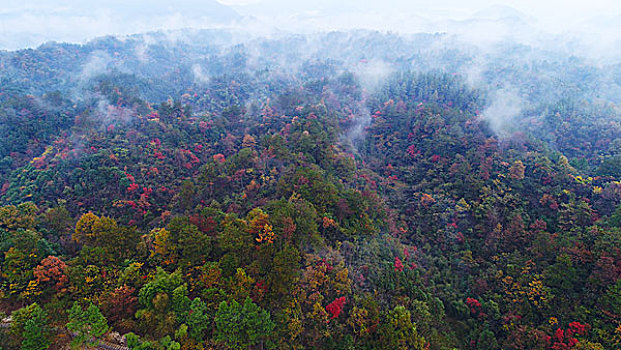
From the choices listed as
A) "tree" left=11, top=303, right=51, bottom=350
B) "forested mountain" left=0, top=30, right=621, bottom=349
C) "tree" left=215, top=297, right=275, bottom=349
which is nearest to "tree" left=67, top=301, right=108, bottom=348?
"forested mountain" left=0, top=30, right=621, bottom=349

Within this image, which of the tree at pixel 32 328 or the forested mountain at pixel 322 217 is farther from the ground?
the tree at pixel 32 328

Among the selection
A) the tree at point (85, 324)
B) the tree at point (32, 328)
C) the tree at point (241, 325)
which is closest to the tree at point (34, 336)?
the tree at point (32, 328)

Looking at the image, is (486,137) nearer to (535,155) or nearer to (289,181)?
(535,155)

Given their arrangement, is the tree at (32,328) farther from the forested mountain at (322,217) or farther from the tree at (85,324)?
the tree at (85,324)

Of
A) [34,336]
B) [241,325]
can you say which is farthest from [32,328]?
[241,325]

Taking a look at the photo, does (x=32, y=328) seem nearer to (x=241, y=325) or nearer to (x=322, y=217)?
(x=241, y=325)

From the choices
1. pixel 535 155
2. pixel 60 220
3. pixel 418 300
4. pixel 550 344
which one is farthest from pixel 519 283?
pixel 60 220

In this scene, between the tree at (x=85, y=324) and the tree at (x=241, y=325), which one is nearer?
the tree at (x=85, y=324)
